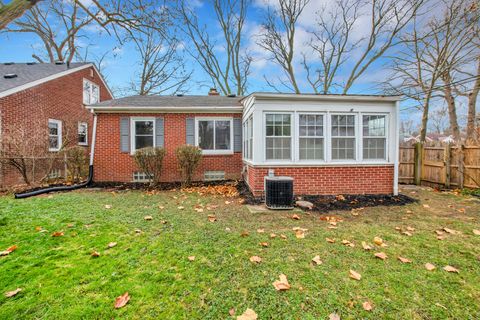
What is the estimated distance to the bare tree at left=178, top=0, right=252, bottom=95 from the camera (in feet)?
60.0

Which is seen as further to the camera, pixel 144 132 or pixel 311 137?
pixel 144 132

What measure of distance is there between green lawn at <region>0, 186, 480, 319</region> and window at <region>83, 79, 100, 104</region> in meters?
12.2

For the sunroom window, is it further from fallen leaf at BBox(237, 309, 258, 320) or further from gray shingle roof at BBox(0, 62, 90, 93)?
gray shingle roof at BBox(0, 62, 90, 93)

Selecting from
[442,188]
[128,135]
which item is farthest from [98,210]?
[442,188]

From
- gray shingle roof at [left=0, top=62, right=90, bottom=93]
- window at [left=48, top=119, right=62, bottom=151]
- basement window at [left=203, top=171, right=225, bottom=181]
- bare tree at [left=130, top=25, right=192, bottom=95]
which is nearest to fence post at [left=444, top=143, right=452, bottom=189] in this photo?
basement window at [left=203, top=171, right=225, bottom=181]

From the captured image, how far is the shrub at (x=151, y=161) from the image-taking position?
7.95 meters

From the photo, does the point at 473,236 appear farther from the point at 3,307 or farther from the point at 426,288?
the point at 3,307

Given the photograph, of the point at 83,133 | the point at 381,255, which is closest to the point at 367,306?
the point at 381,255

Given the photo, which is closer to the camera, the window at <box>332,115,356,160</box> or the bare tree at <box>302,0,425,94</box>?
the window at <box>332,115,356,160</box>

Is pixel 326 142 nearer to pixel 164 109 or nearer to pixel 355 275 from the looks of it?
pixel 355 275

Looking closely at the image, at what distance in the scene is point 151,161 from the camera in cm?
815

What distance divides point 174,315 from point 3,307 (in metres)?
1.57

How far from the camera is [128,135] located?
9.11 meters

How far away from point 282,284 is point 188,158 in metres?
6.45
